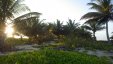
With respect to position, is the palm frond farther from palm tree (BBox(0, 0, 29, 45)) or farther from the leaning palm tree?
palm tree (BBox(0, 0, 29, 45))

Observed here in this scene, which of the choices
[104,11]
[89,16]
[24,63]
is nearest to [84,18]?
[89,16]

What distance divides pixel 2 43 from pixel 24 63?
8836 millimetres

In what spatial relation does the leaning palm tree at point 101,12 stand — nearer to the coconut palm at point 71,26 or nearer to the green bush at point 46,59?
the coconut palm at point 71,26

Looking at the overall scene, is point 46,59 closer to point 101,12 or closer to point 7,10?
point 7,10

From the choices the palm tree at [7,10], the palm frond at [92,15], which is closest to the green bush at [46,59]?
the palm tree at [7,10]

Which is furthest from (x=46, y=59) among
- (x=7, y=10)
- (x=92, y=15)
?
(x=92, y=15)

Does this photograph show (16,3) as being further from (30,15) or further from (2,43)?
(2,43)

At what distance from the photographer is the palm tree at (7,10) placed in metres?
20.8

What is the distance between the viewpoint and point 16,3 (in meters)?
22.0

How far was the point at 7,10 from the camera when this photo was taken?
21.3m

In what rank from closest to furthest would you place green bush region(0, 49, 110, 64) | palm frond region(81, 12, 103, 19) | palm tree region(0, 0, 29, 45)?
green bush region(0, 49, 110, 64)
palm tree region(0, 0, 29, 45)
palm frond region(81, 12, 103, 19)

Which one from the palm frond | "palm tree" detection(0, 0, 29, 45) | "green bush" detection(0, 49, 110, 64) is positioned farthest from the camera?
the palm frond

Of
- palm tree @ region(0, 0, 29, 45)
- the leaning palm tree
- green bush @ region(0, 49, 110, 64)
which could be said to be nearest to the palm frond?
the leaning palm tree

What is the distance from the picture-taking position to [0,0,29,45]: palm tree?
20.8 m
